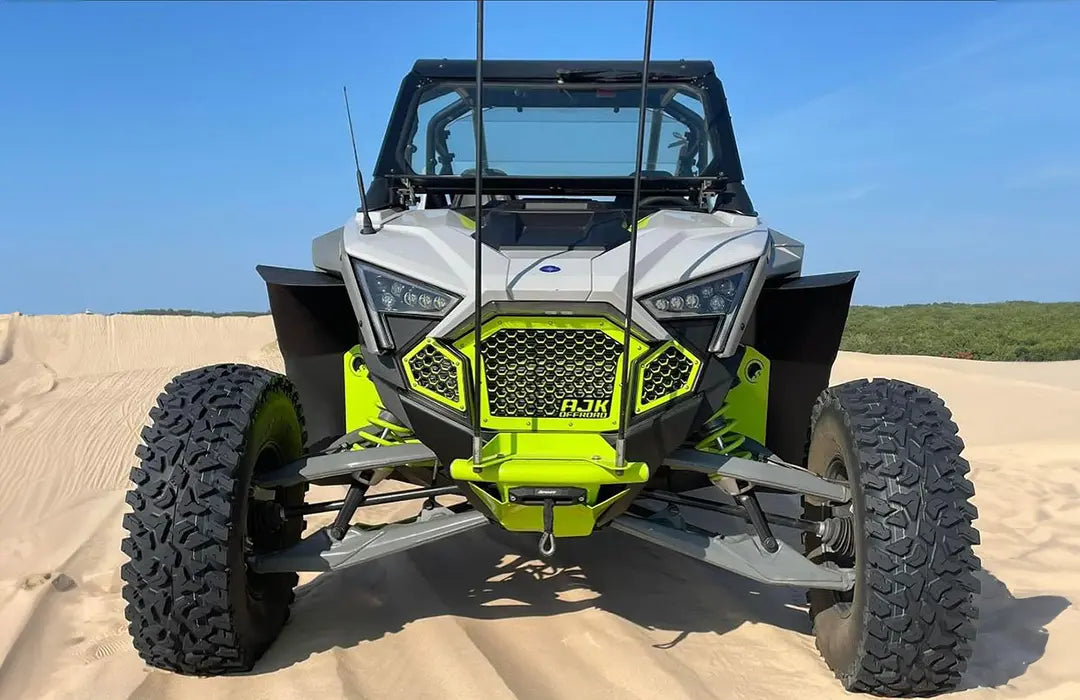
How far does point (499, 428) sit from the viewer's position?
2.95 m

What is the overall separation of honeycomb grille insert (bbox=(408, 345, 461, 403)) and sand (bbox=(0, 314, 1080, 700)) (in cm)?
110

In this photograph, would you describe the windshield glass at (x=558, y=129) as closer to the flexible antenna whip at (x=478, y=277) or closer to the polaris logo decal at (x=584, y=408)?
the flexible antenna whip at (x=478, y=277)

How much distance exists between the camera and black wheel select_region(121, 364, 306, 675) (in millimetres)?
2988

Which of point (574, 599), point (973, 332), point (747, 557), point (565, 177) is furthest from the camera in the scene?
point (973, 332)

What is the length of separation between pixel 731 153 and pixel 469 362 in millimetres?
2088

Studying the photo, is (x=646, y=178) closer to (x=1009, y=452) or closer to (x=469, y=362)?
(x=469, y=362)

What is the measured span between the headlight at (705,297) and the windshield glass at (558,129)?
1601 mm

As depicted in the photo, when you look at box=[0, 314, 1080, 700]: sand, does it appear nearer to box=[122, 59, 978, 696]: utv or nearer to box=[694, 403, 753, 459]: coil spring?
box=[122, 59, 978, 696]: utv

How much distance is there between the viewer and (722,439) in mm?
3506

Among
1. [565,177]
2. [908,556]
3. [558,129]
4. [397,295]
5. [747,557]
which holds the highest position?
[558,129]

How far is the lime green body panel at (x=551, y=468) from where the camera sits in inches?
112

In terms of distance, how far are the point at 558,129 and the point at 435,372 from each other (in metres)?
2.16

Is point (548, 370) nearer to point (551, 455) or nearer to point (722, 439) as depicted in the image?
point (551, 455)

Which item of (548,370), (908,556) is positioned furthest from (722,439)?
(548,370)
